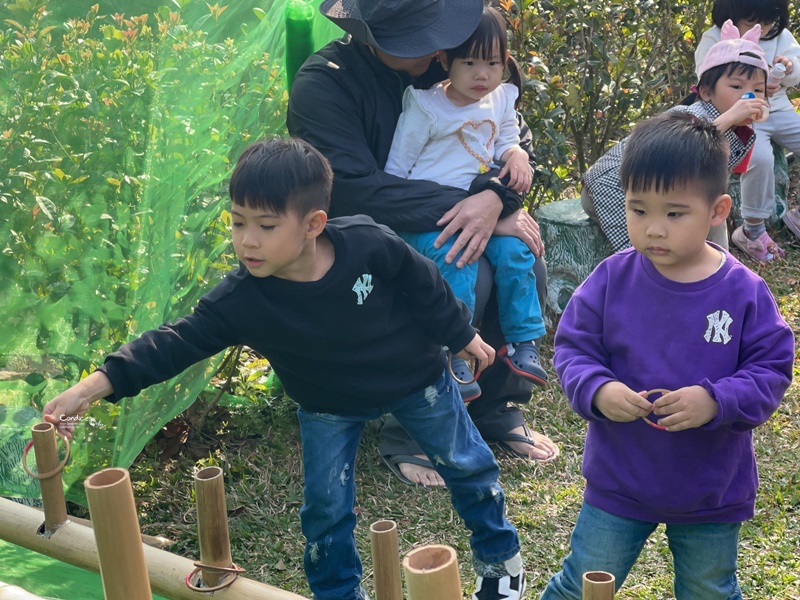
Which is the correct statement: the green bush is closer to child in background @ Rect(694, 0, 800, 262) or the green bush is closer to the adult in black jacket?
child in background @ Rect(694, 0, 800, 262)

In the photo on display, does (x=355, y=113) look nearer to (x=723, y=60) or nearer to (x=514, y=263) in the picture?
(x=514, y=263)

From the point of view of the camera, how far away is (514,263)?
381 centimetres

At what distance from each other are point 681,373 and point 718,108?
9.36 ft

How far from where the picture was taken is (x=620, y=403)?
2234mm

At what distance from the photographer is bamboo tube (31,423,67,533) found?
228cm

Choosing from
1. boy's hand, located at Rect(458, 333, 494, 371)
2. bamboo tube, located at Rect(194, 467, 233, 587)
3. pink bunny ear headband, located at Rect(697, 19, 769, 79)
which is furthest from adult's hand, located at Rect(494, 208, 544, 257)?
bamboo tube, located at Rect(194, 467, 233, 587)

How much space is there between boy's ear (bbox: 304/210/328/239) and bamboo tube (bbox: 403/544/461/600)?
123 cm

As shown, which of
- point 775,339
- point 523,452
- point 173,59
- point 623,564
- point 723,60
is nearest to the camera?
point 775,339

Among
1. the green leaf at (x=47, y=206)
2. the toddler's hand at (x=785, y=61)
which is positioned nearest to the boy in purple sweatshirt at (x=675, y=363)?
the green leaf at (x=47, y=206)

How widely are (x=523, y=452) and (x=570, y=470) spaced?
0.19 meters

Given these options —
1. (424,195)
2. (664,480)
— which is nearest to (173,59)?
(424,195)

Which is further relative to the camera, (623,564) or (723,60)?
(723,60)

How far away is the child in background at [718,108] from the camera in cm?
476

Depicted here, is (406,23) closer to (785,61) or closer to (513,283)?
(513,283)
